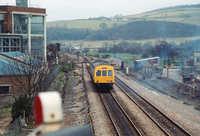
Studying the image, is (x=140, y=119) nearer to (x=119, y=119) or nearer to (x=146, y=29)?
(x=119, y=119)

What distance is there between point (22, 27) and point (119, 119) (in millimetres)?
30730

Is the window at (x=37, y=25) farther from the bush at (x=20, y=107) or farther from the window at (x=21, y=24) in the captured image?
the bush at (x=20, y=107)

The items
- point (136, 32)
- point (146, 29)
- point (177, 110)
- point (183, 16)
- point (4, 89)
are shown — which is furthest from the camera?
point (136, 32)

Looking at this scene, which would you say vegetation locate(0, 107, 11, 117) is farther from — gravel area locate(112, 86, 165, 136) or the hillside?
the hillside

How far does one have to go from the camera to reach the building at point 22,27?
38.4 metres

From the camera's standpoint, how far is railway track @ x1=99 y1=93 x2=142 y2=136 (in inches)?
563

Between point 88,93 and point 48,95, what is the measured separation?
24.2 meters

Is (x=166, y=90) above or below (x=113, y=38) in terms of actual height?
below

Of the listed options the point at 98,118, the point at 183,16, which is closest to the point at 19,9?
the point at 98,118

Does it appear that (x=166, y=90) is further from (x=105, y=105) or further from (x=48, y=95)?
(x=48, y=95)

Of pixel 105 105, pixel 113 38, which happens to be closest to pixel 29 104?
pixel 105 105

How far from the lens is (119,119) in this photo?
55.2 ft

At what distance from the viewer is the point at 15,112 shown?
15.9 metres

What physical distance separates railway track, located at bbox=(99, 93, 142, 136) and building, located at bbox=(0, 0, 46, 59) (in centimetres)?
2073
